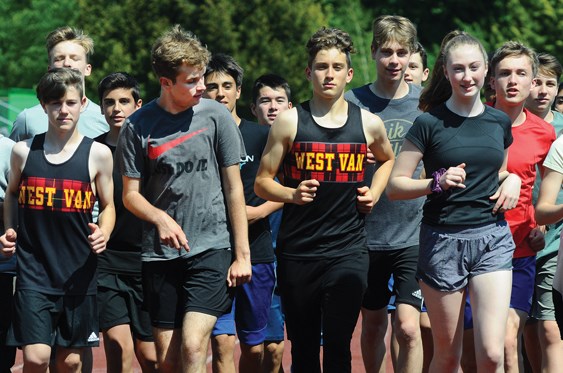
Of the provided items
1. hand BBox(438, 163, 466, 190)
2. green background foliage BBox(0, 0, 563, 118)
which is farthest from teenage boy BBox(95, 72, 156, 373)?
green background foliage BBox(0, 0, 563, 118)

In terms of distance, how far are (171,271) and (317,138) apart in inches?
49.5

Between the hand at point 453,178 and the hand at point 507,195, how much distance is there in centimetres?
31

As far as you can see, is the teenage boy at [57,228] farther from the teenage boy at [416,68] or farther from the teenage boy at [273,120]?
the teenage boy at [416,68]

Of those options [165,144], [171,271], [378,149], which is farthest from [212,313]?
[378,149]

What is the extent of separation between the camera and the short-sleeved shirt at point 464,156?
7438mm

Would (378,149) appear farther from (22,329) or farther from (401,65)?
(22,329)

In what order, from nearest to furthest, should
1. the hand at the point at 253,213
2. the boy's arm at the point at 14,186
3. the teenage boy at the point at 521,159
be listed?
the boy's arm at the point at 14,186 → the teenage boy at the point at 521,159 → the hand at the point at 253,213

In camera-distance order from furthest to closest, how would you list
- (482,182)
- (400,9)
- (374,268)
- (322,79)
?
(400,9) < (374,268) < (322,79) < (482,182)

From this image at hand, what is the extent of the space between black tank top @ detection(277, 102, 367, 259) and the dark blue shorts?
1.22m

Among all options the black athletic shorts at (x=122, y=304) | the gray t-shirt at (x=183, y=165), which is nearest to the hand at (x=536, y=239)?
the gray t-shirt at (x=183, y=165)

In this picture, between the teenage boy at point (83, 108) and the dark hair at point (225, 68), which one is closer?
the teenage boy at point (83, 108)

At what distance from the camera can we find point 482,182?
7457 millimetres

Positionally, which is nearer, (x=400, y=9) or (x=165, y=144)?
(x=165, y=144)

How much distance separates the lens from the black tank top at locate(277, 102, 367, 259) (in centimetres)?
786
